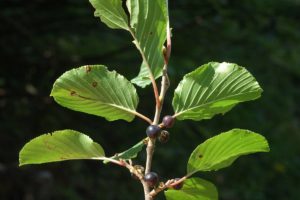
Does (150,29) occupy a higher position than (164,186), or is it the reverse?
(150,29)

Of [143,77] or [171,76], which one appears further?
[171,76]

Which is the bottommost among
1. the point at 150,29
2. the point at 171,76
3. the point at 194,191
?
the point at 171,76

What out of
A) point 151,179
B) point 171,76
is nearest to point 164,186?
point 151,179

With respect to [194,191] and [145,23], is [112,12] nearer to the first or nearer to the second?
[145,23]

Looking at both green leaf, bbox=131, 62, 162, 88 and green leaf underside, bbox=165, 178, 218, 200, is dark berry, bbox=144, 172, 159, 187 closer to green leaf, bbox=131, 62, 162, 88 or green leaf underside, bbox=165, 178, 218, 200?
green leaf underside, bbox=165, 178, 218, 200

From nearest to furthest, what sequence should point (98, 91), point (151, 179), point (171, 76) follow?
point (151, 179) → point (98, 91) → point (171, 76)

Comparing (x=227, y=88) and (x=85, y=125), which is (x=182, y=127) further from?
(x=227, y=88)

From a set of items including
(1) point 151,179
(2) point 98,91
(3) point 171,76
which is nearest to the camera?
(1) point 151,179

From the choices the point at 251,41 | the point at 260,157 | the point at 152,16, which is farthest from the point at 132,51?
the point at 152,16

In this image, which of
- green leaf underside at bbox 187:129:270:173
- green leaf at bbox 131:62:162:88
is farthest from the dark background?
green leaf underside at bbox 187:129:270:173
